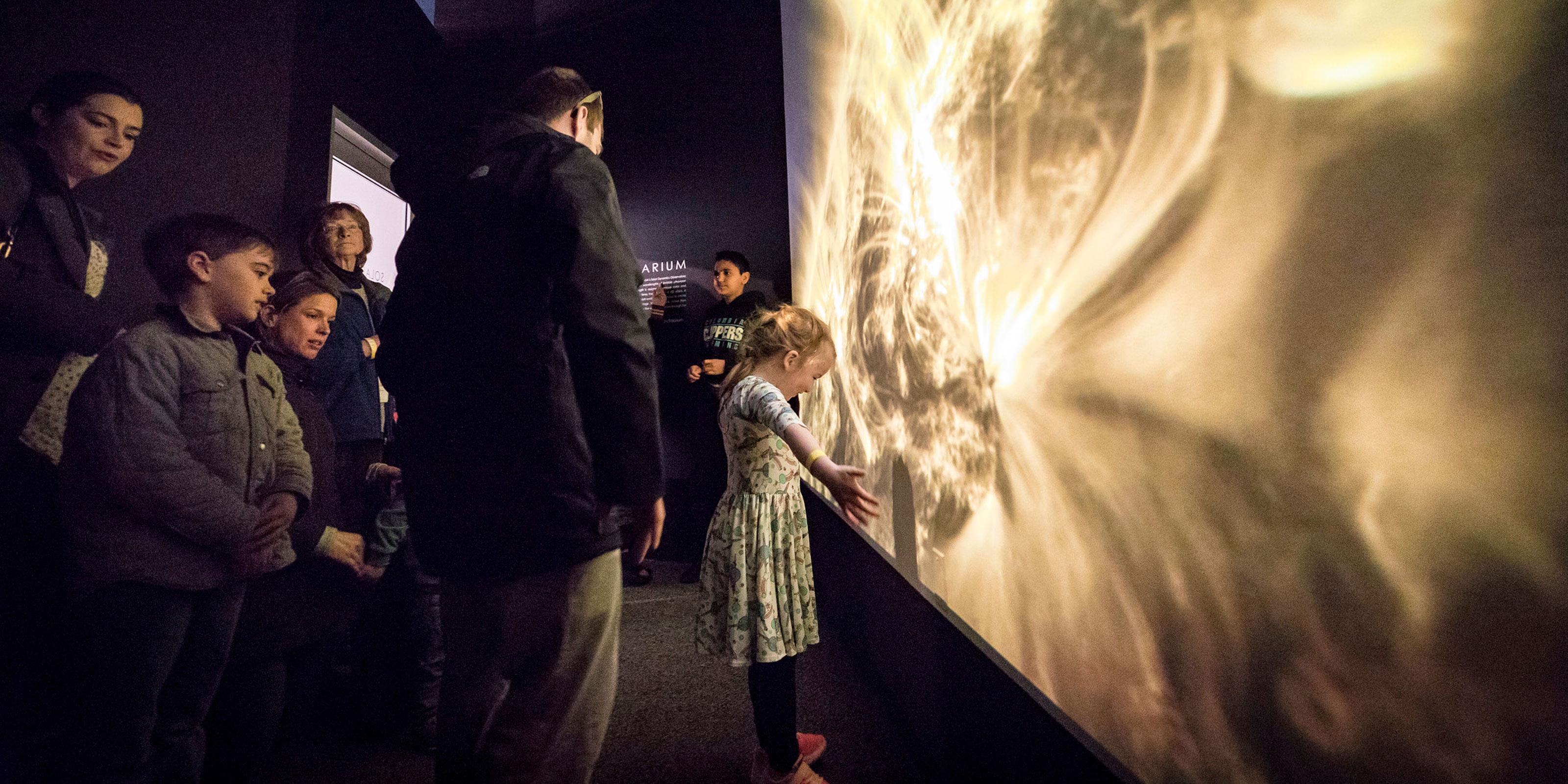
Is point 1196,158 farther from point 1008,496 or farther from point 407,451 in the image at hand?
point 407,451

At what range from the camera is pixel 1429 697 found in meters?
0.45

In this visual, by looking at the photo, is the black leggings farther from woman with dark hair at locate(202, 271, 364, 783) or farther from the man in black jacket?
woman with dark hair at locate(202, 271, 364, 783)

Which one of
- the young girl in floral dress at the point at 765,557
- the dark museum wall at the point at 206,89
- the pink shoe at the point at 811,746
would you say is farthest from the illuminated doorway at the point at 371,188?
the pink shoe at the point at 811,746

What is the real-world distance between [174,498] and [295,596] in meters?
0.47

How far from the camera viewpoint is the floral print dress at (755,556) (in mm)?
1449

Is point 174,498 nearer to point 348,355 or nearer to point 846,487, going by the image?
point 348,355

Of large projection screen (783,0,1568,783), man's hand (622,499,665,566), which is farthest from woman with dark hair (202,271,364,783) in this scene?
large projection screen (783,0,1568,783)

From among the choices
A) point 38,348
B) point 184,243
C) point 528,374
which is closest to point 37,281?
point 38,348

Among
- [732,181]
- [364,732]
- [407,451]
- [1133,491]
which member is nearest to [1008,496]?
[1133,491]

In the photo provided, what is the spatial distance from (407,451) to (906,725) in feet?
5.19

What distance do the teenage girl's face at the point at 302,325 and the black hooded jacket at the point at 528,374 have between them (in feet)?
3.58

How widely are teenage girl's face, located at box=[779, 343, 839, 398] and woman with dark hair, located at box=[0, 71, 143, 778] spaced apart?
1572mm

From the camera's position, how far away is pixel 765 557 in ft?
4.82

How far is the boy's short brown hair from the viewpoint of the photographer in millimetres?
1452
